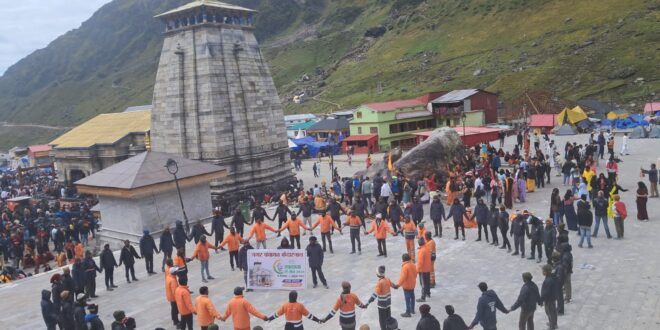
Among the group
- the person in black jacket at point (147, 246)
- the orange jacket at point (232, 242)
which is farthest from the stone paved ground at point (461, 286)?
the orange jacket at point (232, 242)

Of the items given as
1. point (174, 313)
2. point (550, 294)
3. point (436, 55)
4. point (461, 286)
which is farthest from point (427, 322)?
point (436, 55)

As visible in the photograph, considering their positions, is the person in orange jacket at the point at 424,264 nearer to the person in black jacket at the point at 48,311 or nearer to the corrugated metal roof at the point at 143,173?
the person in black jacket at the point at 48,311

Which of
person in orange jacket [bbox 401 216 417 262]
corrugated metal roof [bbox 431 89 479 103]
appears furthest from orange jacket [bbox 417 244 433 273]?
corrugated metal roof [bbox 431 89 479 103]

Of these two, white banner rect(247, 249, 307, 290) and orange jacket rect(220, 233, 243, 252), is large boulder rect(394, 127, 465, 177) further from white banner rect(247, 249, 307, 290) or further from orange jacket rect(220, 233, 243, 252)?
white banner rect(247, 249, 307, 290)

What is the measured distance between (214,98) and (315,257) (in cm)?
2020

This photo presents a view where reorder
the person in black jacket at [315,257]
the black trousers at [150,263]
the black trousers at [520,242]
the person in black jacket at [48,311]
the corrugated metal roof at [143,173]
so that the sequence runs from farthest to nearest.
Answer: the corrugated metal roof at [143,173], the black trousers at [150,263], the black trousers at [520,242], the person in black jacket at [315,257], the person in black jacket at [48,311]

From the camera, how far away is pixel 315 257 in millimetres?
13602

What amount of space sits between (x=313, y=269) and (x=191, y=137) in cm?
2047

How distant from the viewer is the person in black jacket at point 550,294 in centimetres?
1027

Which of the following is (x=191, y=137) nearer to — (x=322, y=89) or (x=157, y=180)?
(x=157, y=180)

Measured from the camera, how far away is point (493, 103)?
6003cm

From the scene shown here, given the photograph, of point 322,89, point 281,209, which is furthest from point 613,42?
point 281,209

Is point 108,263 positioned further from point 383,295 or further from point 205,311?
point 383,295

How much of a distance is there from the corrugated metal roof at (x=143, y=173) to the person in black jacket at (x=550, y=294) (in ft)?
54.6
